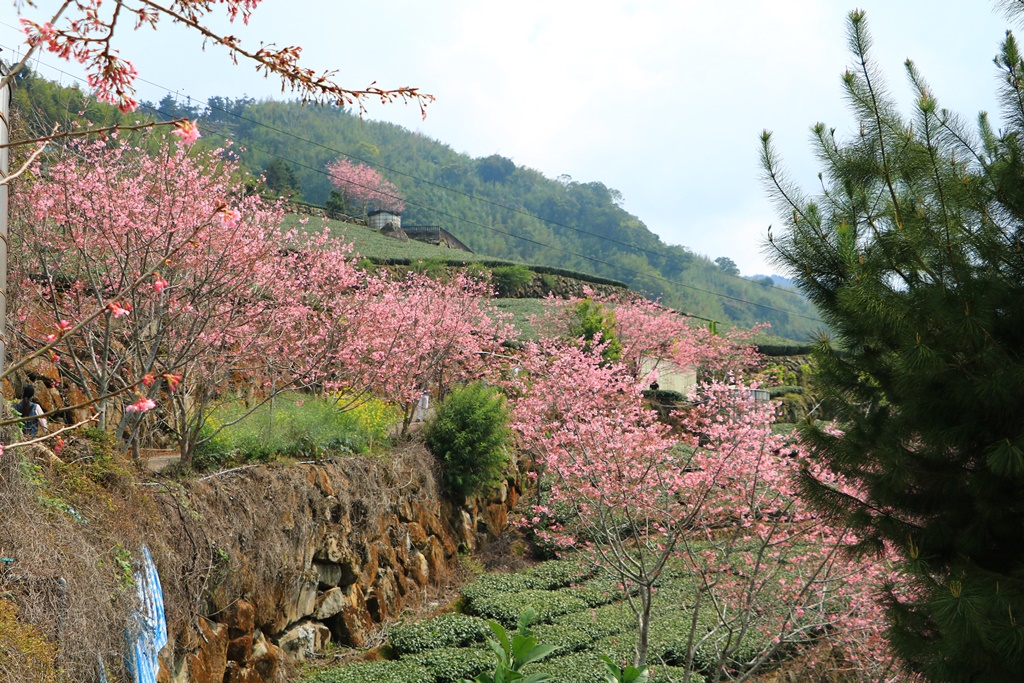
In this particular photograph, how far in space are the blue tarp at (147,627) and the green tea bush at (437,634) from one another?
396cm

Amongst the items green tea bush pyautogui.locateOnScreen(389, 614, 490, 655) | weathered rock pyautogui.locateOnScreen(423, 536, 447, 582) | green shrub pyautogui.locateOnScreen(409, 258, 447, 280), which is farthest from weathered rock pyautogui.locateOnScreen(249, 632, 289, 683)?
green shrub pyautogui.locateOnScreen(409, 258, 447, 280)

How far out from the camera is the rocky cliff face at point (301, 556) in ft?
23.2

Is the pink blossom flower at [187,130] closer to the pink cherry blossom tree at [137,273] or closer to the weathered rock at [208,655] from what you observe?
the pink cherry blossom tree at [137,273]

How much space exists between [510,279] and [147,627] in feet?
88.9

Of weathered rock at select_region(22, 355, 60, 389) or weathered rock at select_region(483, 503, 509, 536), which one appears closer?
weathered rock at select_region(22, 355, 60, 389)

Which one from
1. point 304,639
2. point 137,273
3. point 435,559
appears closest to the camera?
point 137,273

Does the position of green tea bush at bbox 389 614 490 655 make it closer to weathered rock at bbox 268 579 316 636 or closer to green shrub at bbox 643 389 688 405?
weathered rock at bbox 268 579 316 636

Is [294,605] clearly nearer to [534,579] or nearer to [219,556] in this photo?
[219,556]

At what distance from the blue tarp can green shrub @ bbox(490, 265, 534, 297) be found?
86.0 feet

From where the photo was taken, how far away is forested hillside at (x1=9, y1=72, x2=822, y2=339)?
198 ft

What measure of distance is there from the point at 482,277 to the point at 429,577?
1774cm

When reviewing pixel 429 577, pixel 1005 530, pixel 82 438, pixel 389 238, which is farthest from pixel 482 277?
pixel 1005 530

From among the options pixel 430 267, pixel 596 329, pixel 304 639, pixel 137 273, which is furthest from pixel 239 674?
pixel 430 267

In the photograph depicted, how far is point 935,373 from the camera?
4289 mm
